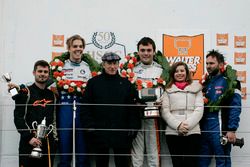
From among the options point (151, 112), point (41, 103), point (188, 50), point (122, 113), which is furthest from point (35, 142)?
point (188, 50)

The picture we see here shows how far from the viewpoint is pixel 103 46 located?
655 cm

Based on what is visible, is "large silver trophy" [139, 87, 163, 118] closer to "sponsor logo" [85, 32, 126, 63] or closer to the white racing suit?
the white racing suit

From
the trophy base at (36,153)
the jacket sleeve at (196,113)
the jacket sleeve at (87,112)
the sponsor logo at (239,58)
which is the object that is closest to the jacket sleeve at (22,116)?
the trophy base at (36,153)

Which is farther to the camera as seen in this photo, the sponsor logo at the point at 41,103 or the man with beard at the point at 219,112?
the man with beard at the point at 219,112

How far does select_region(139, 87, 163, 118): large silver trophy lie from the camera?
5719 millimetres

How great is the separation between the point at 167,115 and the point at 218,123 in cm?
50

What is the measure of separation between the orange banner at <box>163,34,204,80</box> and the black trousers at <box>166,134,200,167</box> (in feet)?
3.02

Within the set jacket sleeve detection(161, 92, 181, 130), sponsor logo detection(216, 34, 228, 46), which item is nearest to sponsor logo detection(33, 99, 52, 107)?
jacket sleeve detection(161, 92, 181, 130)

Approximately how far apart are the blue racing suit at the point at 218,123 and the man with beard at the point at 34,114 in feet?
4.36

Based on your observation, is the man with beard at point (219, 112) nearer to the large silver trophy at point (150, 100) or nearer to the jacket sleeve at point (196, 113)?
the jacket sleeve at point (196, 113)

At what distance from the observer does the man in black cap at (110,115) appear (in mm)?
5637

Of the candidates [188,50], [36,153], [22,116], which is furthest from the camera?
[188,50]

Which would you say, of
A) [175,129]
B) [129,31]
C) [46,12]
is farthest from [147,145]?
[46,12]

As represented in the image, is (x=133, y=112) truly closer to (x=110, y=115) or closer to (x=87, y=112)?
(x=110, y=115)
